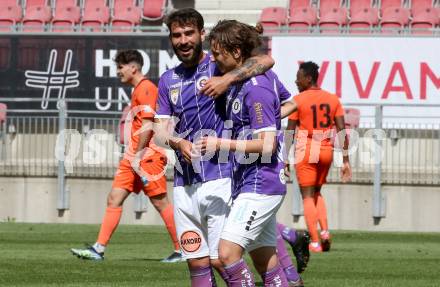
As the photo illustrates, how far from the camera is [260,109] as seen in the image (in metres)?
7.25

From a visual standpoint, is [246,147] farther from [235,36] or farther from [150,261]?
[150,261]

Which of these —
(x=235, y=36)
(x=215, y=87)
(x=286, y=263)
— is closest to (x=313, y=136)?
(x=286, y=263)

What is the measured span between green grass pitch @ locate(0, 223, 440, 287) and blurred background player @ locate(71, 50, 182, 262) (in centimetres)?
31

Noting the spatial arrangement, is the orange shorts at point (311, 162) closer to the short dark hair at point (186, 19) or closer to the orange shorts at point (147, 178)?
the orange shorts at point (147, 178)

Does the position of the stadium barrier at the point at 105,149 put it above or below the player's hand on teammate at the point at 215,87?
below

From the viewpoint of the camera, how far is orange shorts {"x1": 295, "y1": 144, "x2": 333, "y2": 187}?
14336 mm

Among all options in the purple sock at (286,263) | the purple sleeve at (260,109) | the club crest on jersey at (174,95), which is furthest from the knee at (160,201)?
the purple sleeve at (260,109)

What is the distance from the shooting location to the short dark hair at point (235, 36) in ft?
24.1

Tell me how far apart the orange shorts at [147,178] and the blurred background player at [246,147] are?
507cm

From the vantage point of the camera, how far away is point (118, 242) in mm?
15695

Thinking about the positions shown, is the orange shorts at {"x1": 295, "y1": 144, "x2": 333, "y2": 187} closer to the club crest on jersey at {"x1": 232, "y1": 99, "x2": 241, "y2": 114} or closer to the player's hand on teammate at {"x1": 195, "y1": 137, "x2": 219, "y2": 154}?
the club crest on jersey at {"x1": 232, "y1": 99, "x2": 241, "y2": 114}

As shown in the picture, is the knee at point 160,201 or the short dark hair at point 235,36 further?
the knee at point 160,201

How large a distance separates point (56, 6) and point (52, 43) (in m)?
4.84

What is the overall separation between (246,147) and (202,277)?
3.67ft
